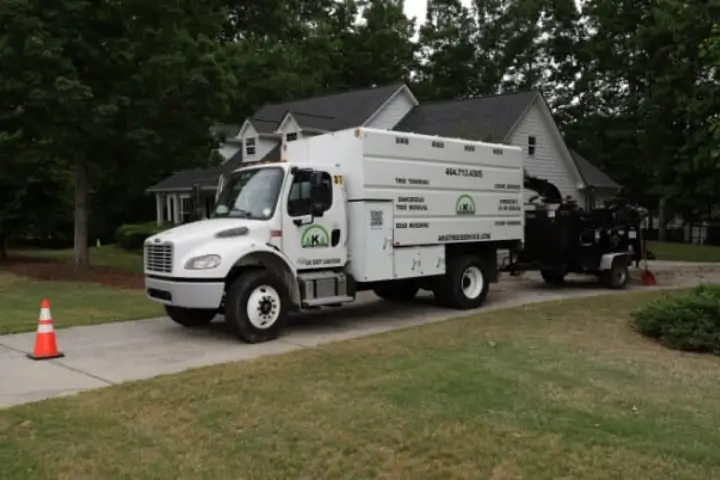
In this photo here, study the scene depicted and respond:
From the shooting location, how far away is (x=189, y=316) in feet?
35.1

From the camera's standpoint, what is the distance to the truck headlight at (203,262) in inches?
366

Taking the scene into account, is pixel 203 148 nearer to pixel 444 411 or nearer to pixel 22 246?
pixel 444 411

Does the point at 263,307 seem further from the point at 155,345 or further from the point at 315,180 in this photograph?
the point at 315,180

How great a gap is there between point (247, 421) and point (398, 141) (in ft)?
21.4

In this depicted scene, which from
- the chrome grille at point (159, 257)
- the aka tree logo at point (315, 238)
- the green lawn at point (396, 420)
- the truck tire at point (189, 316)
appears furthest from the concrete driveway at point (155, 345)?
the aka tree logo at point (315, 238)

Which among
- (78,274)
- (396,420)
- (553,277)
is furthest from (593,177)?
(396,420)

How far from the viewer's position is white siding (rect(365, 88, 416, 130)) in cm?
3222

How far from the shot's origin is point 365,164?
35.8 ft

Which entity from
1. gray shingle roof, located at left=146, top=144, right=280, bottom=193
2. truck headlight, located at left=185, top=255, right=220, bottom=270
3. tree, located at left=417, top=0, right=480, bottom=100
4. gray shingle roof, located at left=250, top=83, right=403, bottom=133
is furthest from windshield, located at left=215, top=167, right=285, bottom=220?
tree, located at left=417, top=0, right=480, bottom=100

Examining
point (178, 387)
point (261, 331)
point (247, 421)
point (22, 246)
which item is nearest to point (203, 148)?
point (261, 331)

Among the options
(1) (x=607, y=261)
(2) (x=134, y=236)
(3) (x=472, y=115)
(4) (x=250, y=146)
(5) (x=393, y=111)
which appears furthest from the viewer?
(4) (x=250, y=146)

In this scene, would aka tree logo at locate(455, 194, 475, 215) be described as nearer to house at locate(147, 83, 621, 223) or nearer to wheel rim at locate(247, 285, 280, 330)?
wheel rim at locate(247, 285, 280, 330)

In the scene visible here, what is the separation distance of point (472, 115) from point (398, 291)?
18.7m

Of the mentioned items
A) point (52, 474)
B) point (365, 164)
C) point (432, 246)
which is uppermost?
point (365, 164)
